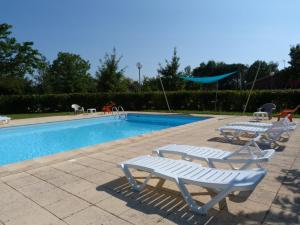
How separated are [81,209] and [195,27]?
43.2 ft

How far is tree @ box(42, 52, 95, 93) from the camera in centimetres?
4168

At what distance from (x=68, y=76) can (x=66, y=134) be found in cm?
3400

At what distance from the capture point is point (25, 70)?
28547mm

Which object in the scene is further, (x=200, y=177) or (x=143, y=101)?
(x=143, y=101)

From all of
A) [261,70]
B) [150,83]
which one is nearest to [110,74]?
[150,83]

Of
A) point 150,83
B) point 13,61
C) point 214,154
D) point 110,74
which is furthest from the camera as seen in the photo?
point 150,83

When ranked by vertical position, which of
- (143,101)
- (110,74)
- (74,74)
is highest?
(74,74)

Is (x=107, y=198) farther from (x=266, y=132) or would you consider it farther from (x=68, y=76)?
(x=68, y=76)

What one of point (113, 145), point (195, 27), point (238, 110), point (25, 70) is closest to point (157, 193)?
point (113, 145)

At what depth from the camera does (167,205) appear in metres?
3.10

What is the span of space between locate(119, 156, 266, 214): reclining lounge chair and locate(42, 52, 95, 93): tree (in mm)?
38759

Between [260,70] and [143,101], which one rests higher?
[260,70]

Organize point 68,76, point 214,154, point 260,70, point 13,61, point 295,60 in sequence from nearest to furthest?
point 214,154, point 13,61, point 295,60, point 68,76, point 260,70

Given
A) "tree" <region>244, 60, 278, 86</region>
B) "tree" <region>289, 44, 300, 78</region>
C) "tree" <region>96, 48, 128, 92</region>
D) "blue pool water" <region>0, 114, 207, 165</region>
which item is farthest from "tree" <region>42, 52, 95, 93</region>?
"tree" <region>244, 60, 278, 86</region>
